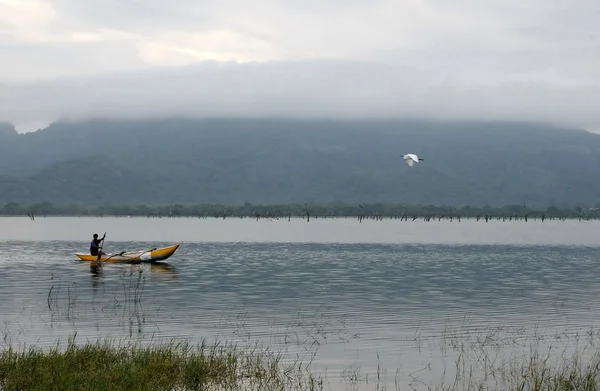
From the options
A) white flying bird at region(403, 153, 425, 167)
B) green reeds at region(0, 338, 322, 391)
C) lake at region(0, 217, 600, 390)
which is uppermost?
white flying bird at region(403, 153, 425, 167)

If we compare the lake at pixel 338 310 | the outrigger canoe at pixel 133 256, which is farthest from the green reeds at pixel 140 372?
the outrigger canoe at pixel 133 256

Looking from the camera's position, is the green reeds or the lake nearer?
the green reeds

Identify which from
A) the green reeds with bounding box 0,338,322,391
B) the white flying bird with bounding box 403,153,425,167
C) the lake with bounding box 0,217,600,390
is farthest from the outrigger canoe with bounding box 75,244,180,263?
the green reeds with bounding box 0,338,322,391

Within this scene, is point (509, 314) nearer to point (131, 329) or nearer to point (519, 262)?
point (131, 329)

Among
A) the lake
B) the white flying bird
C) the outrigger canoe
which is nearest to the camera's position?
the lake

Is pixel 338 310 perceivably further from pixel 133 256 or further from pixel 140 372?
pixel 133 256

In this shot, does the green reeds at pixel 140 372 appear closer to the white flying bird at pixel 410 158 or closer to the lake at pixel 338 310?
the lake at pixel 338 310

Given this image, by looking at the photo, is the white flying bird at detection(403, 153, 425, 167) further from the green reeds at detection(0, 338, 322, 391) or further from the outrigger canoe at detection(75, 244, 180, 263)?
the outrigger canoe at detection(75, 244, 180, 263)

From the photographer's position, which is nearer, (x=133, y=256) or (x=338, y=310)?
(x=338, y=310)

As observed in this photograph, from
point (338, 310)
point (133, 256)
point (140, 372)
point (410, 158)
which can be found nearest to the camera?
→ point (140, 372)

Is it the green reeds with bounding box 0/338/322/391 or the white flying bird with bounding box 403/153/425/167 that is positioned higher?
the white flying bird with bounding box 403/153/425/167

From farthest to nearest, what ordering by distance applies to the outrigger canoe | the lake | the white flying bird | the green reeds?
the outrigger canoe → the white flying bird → the lake → the green reeds

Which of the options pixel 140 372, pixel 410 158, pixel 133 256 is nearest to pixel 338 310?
pixel 410 158

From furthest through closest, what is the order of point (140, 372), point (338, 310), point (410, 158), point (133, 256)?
point (133, 256)
point (410, 158)
point (338, 310)
point (140, 372)
